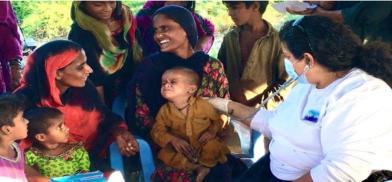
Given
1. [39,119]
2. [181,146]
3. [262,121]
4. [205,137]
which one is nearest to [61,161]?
[39,119]

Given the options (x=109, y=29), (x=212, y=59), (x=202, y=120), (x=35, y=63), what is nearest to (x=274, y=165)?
(x=202, y=120)

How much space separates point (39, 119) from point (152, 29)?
69 cm

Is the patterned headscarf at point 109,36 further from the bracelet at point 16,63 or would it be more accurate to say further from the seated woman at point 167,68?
the bracelet at point 16,63

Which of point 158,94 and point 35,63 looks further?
point 158,94

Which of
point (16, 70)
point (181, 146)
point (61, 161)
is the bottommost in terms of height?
point (181, 146)

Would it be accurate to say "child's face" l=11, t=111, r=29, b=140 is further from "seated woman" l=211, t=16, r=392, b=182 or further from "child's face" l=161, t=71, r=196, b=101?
"seated woman" l=211, t=16, r=392, b=182

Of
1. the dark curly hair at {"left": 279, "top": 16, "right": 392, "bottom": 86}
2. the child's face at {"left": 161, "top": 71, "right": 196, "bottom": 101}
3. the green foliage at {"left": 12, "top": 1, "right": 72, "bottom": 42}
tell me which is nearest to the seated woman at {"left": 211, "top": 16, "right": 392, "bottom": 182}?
the dark curly hair at {"left": 279, "top": 16, "right": 392, "bottom": 86}

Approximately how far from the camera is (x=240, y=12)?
8.89 feet

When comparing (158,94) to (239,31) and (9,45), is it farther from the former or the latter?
(9,45)

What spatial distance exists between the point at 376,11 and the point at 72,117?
5.24ft

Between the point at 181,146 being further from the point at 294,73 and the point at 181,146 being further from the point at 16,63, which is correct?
the point at 16,63

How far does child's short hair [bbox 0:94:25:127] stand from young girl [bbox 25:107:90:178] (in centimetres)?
7

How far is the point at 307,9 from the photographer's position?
272cm

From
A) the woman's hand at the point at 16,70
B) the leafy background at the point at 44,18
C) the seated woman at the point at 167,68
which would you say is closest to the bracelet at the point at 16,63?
the woman's hand at the point at 16,70
